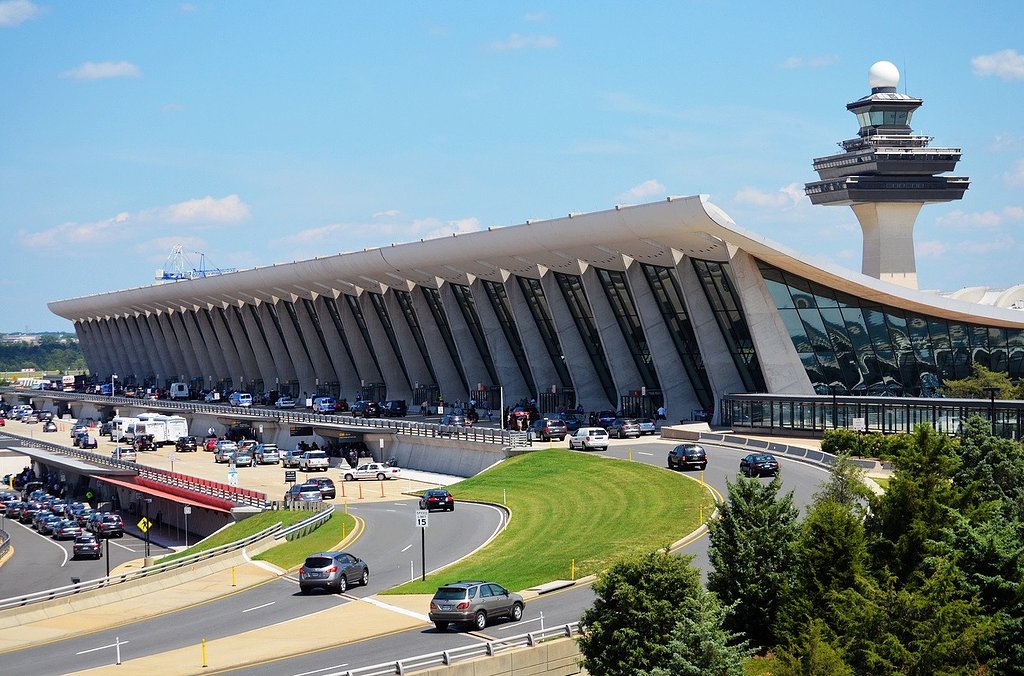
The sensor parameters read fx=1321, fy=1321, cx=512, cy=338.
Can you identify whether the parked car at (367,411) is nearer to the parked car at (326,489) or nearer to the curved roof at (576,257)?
the curved roof at (576,257)

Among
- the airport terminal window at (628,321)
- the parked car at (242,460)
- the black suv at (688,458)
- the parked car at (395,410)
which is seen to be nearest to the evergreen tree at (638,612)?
the black suv at (688,458)

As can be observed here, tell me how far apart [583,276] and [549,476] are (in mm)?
28394

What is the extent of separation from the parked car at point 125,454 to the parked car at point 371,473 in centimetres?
2649

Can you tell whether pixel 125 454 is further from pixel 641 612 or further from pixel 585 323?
pixel 641 612

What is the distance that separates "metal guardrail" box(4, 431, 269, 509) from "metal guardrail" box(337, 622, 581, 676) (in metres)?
38.7

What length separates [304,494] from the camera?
63.2 meters

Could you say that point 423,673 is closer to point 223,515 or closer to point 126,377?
point 223,515

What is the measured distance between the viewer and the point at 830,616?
2594 centimetres

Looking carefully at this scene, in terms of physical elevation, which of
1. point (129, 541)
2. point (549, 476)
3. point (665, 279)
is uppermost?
point (665, 279)

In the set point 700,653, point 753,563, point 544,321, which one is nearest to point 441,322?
point 544,321

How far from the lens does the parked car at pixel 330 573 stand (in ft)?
125

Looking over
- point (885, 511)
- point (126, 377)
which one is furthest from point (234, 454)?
point (126, 377)

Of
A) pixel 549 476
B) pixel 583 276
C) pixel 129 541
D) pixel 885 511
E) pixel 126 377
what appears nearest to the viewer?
pixel 885 511

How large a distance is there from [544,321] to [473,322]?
1000cm
